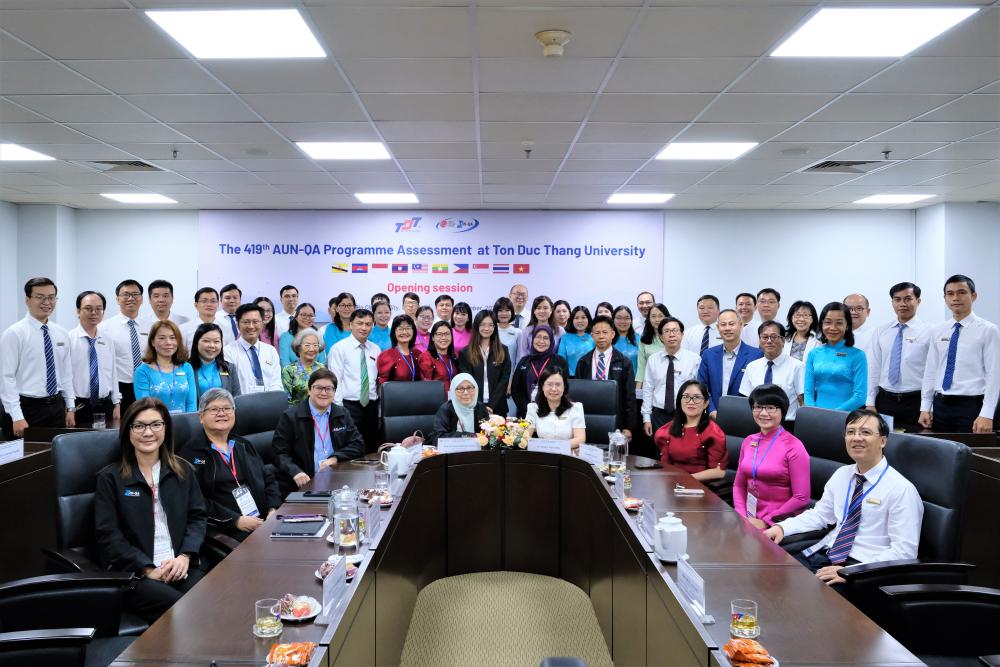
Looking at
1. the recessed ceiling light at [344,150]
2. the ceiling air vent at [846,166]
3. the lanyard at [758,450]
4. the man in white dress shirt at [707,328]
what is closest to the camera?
the lanyard at [758,450]

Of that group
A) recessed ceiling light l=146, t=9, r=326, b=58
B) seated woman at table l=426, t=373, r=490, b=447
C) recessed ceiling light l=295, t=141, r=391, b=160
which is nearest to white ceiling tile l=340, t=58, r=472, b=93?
recessed ceiling light l=146, t=9, r=326, b=58

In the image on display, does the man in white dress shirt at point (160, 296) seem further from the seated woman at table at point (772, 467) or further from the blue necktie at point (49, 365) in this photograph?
the seated woman at table at point (772, 467)

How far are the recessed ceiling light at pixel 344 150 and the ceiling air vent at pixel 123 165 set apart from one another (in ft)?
5.77

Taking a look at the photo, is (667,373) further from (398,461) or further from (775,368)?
(398,461)

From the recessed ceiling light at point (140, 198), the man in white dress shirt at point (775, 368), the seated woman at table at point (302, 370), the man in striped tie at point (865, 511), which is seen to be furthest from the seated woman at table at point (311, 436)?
the recessed ceiling light at point (140, 198)

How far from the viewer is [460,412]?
4.15m

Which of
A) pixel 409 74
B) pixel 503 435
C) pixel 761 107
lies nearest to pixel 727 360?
pixel 761 107

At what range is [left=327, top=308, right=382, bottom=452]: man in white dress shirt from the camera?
493 cm

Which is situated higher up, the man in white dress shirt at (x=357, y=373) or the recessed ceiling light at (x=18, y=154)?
the recessed ceiling light at (x=18, y=154)

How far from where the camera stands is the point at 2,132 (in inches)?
190

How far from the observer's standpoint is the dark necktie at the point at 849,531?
2.46 meters

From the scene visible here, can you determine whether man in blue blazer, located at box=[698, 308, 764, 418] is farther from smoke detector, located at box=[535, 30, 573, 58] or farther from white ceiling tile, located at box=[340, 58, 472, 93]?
white ceiling tile, located at box=[340, 58, 472, 93]

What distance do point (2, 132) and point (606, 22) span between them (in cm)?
473

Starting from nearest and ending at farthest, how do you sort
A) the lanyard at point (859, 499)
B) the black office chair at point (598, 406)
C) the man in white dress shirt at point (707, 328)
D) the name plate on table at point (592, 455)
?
1. the lanyard at point (859, 499)
2. the name plate on table at point (592, 455)
3. the black office chair at point (598, 406)
4. the man in white dress shirt at point (707, 328)
